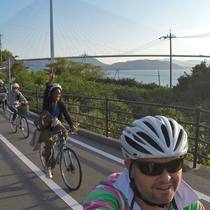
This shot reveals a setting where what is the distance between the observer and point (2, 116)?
19703mm

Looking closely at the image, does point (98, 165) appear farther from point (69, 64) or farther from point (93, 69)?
point (93, 69)

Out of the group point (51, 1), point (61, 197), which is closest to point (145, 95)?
point (51, 1)

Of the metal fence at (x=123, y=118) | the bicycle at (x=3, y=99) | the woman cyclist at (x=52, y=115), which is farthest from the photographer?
the bicycle at (x=3, y=99)

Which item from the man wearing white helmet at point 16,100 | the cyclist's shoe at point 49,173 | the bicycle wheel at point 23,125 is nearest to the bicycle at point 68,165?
the cyclist's shoe at point 49,173

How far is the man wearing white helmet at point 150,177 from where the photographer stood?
81.3 inches

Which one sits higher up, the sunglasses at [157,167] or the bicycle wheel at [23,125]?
the sunglasses at [157,167]

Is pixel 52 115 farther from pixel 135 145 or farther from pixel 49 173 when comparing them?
pixel 135 145

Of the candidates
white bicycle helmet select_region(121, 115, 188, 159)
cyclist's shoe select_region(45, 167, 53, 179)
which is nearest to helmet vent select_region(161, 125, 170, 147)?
white bicycle helmet select_region(121, 115, 188, 159)

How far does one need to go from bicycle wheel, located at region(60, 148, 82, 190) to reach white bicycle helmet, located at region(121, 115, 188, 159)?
5.04 metres

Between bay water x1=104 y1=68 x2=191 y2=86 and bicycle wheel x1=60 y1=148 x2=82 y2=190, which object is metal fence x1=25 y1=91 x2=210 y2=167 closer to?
bicycle wheel x1=60 y1=148 x2=82 y2=190

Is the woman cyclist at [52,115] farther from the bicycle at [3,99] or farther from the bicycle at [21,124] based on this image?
the bicycle at [3,99]

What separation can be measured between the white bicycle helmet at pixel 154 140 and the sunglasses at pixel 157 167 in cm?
4

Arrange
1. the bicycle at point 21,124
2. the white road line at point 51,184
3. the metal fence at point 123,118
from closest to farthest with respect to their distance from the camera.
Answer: the white road line at point 51,184 < the metal fence at point 123,118 < the bicycle at point 21,124

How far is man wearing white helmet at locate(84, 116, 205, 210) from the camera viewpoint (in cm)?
206
